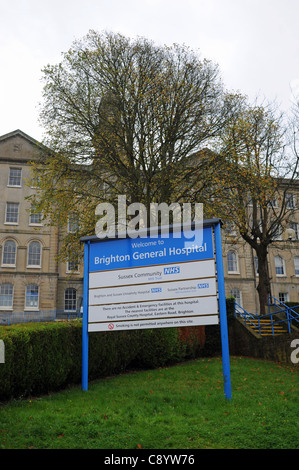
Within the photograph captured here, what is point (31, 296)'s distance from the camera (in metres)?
41.4

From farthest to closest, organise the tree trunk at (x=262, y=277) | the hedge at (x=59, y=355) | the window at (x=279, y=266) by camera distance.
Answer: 1. the window at (x=279, y=266)
2. the tree trunk at (x=262, y=277)
3. the hedge at (x=59, y=355)

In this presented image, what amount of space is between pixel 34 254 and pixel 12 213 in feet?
16.1

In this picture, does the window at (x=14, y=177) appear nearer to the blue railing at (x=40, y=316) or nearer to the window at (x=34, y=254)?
the window at (x=34, y=254)

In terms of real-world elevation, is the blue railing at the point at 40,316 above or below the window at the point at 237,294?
below

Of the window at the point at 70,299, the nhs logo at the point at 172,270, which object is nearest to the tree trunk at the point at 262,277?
the nhs logo at the point at 172,270

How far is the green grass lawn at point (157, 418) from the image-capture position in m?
6.22

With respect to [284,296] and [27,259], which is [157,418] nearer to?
[27,259]

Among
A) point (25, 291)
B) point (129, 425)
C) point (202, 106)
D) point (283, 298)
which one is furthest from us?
point (283, 298)

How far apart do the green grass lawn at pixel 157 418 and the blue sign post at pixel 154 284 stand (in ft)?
2.88

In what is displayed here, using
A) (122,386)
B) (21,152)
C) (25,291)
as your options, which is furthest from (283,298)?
(122,386)

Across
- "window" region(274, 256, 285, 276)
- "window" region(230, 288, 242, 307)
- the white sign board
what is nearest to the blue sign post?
the white sign board

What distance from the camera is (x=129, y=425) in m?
6.98

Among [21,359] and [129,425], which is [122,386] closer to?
[21,359]
